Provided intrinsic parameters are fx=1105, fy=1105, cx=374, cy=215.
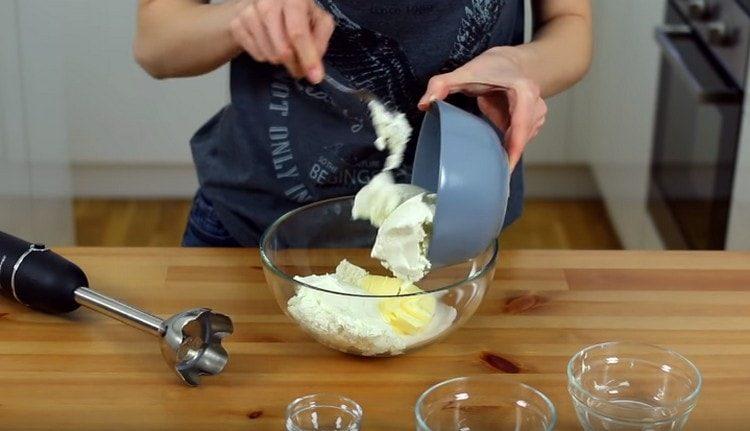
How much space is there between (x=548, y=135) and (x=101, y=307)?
2.01 m

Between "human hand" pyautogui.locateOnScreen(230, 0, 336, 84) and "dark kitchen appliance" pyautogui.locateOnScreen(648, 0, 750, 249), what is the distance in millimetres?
1074

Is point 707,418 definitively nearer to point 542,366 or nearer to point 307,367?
point 542,366

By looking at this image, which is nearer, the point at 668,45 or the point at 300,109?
the point at 300,109

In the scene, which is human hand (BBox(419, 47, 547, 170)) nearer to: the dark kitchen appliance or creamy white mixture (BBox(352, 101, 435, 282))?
creamy white mixture (BBox(352, 101, 435, 282))

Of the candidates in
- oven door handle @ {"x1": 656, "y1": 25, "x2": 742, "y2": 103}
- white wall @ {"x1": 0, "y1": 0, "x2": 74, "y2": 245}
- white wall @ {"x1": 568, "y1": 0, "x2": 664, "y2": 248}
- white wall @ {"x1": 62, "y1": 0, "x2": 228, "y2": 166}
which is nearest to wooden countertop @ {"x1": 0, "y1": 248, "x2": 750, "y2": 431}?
oven door handle @ {"x1": 656, "y1": 25, "x2": 742, "y2": 103}

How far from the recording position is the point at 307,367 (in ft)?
2.95

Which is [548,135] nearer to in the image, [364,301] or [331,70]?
[331,70]

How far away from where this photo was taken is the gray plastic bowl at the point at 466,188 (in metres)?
0.84

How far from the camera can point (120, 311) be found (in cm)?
92

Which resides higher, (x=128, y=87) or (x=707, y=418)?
(x=707, y=418)

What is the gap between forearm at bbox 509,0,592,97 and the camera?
1160 millimetres

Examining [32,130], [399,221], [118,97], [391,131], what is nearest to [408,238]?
[399,221]

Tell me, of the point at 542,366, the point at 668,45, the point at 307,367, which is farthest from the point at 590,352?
the point at 668,45

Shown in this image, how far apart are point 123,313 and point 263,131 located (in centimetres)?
37
